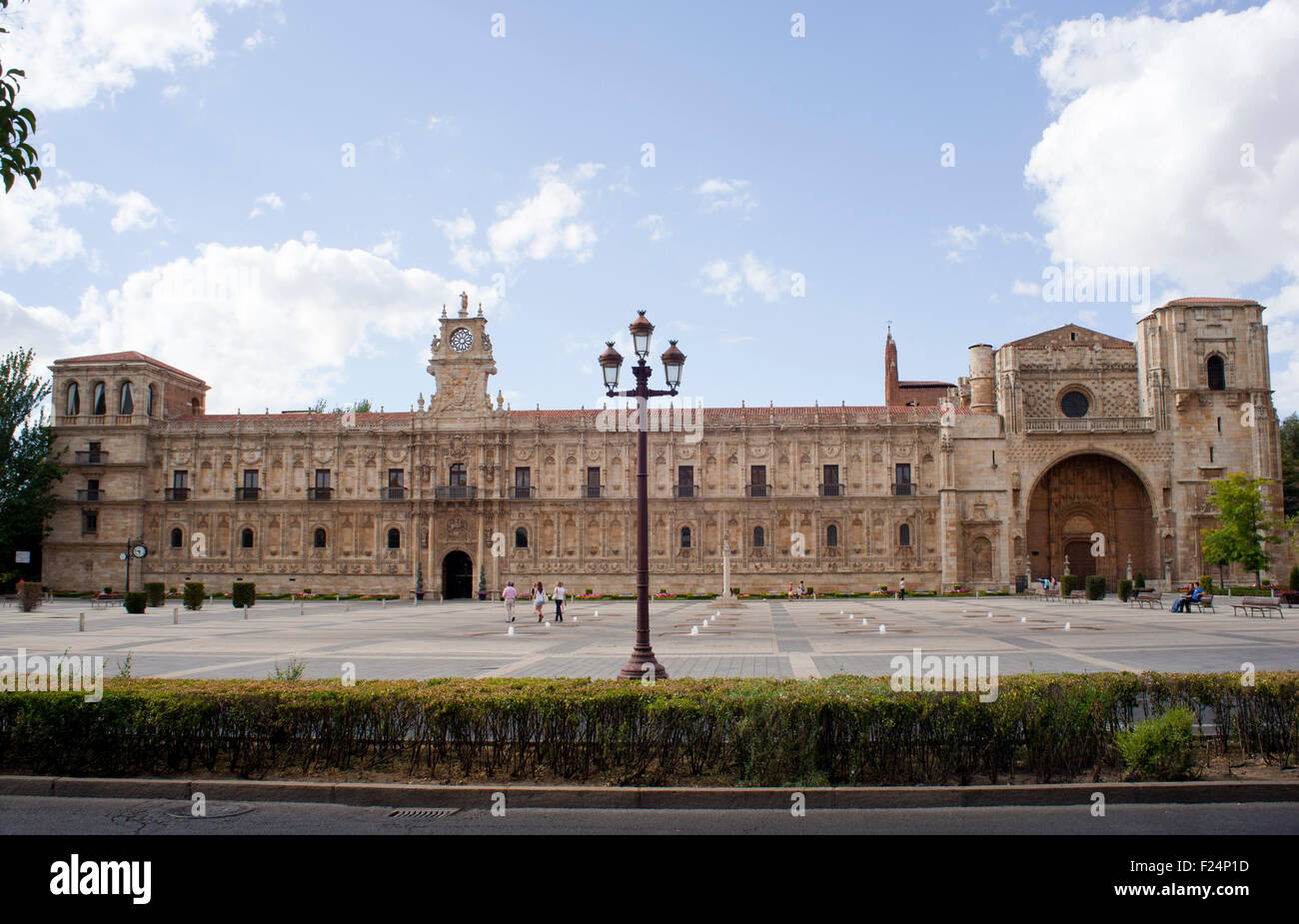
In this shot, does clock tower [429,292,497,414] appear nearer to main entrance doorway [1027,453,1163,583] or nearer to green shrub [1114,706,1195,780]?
main entrance doorway [1027,453,1163,583]

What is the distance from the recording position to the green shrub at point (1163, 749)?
782 centimetres

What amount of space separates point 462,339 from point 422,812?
49.1 meters

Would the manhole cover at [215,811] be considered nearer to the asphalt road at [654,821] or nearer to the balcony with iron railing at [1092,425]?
the asphalt road at [654,821]

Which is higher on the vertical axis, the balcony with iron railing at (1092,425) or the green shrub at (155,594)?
the balcony with iron railing at (1092,425)

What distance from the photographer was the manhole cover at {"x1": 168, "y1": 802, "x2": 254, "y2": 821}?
744 cm

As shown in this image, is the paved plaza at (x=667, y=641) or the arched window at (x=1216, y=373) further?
the arched window at (x=1216, y=373)

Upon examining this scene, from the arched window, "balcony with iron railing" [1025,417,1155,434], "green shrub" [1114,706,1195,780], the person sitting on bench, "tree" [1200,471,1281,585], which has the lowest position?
the person sitting on bench

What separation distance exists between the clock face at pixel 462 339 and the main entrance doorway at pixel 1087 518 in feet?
122

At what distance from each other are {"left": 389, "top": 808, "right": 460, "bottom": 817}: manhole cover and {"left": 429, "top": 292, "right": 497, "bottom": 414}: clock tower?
1886 inches

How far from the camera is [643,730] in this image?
8.10 m

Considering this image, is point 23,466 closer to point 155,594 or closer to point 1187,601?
point 155,594

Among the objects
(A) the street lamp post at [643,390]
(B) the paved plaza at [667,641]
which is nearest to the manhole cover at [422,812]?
(A) the street lamp post at [643,390]

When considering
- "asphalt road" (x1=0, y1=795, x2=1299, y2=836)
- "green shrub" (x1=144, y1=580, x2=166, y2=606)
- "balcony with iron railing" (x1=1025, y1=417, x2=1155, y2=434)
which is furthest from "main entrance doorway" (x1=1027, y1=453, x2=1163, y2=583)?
"asphalt road" (x1=0, y1=795, x2=1299, y2=836)
